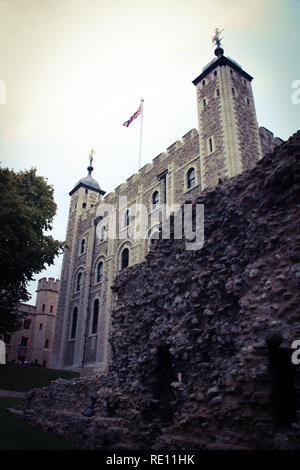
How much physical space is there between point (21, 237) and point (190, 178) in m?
11.5

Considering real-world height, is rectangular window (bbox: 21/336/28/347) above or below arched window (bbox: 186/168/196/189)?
below

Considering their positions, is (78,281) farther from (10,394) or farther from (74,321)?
(10,394)

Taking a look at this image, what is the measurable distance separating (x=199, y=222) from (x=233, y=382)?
309 cm

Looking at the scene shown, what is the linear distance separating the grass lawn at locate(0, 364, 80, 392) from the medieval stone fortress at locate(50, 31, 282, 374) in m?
4.19

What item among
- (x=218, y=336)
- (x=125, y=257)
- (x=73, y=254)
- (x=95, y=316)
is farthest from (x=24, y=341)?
(x=218, y=336)

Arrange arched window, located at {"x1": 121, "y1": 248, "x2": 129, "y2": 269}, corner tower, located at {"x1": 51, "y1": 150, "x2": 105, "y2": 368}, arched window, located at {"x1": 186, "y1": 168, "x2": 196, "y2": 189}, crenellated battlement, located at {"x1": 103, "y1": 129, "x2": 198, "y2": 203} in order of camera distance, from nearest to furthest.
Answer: arched window, located at {"x1": 186, "y1": 168, "x2": 196, "y2": 189} → crenellated battlement, located at {"x1": 103, "y1": 129, "x2": 198, "y2": 203} → arched window, located at {"x1": 121, "y1": 248, "x2": 129, "y2": 269} → corner tower, located at {"x1": 51, "y1": 150, "x2": 105, "y2": 368}

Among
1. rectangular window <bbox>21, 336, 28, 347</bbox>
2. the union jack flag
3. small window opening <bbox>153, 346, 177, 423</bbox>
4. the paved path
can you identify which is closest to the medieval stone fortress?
the union jack flag

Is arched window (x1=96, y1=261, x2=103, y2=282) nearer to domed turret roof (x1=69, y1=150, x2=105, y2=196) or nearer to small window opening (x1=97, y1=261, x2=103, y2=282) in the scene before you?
small window opening (x1=97, y1=261, x2=103, y2=282)

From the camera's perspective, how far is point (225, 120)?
19172mm

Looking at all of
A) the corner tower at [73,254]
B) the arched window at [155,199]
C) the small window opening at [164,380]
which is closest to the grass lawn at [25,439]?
the small window opening at [164,380]

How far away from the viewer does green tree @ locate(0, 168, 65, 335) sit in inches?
492

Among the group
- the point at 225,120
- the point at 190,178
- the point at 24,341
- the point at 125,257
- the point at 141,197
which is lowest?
the point at 24,341

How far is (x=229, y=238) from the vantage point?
6137 millimetres

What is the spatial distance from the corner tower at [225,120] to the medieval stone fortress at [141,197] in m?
0.05
